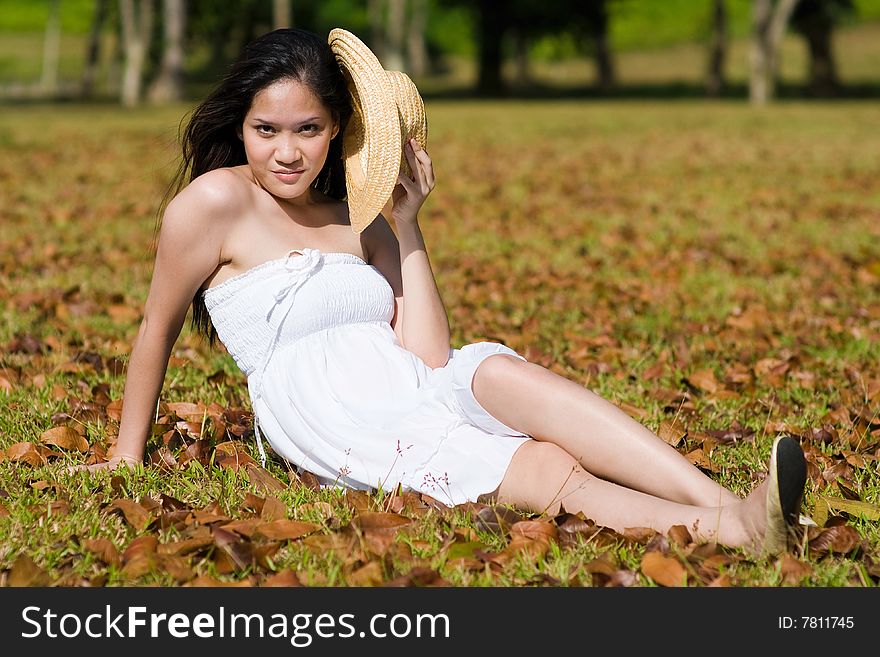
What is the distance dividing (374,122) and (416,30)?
49.8 metres

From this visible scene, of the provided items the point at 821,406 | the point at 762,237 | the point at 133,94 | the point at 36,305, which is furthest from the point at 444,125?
the point at 821,406

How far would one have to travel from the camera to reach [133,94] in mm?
32094

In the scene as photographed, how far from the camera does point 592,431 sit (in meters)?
3.14

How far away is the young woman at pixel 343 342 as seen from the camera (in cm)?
315

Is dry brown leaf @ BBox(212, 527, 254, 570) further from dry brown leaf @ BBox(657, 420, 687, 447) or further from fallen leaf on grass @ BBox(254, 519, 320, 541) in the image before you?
dry brown leaf @ BBox(657, 420, 687, 447)

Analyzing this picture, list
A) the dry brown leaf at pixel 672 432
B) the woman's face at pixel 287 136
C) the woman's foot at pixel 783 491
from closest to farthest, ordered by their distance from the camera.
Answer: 1. the woman's foot at pixel 783 491
2. the woman's face at pixel 287 136
3. the dry brown leaf at pixel 672 432

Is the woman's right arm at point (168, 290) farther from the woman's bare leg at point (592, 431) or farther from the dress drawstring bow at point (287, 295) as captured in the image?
the woman's bare leg at point (592, 431)

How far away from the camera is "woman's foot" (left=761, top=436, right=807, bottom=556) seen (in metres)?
2.75

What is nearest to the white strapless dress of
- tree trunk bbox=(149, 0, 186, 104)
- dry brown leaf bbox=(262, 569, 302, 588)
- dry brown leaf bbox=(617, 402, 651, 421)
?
dry brown leaf bbox=(262, 569, 302, 588)

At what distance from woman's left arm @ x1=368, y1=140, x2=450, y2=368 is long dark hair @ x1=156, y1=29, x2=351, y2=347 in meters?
0.29

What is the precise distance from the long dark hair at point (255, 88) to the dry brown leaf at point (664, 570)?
5.58 ft

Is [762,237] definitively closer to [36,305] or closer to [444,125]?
[36,305]

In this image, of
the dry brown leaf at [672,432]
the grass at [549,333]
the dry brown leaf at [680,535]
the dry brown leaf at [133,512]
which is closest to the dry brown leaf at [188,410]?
the grass at [549,333]

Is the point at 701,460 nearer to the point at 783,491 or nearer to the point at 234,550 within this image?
the point at 783,491
